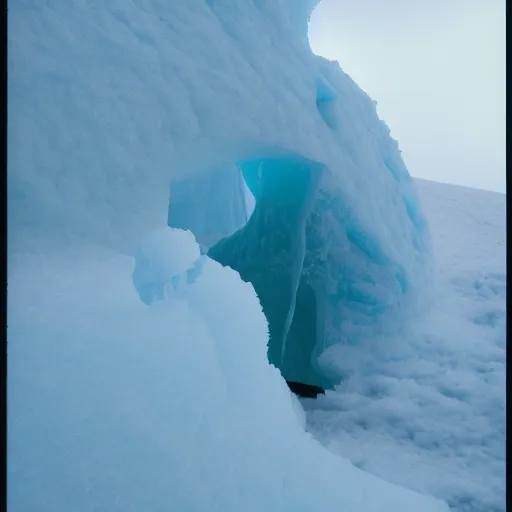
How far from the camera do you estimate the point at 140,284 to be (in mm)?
1671

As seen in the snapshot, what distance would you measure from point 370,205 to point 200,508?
9.13ft

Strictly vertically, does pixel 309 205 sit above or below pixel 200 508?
above

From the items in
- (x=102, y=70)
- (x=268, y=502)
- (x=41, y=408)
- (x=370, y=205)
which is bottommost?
(x=268, y=502)

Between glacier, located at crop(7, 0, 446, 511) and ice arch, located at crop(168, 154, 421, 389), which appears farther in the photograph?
ice arch, located at crop(168, 154, 421, 389)

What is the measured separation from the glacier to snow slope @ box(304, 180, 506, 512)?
Result: 0.39 metres

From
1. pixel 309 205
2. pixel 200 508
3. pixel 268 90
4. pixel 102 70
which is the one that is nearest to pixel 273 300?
pixel 309 205

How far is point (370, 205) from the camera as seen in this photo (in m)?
3.58

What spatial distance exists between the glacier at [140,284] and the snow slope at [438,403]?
39 centimetres

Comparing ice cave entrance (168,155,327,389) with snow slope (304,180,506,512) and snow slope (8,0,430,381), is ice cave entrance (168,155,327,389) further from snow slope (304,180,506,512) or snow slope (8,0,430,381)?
snow slope (304,180,506,512)

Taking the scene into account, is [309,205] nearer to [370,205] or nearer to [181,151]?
[370,205]

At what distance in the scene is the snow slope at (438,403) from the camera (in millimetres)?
A: 2322

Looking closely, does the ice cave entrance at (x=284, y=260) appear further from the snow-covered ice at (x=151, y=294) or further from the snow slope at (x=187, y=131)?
the snow-covered ice at (x=151, y=294)

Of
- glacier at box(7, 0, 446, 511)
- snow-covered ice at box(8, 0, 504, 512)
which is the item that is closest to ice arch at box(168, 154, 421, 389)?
snow-covered ice at box(8, 0, 504, 512)

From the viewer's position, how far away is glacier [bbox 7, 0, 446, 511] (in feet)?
4.07
